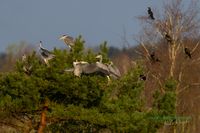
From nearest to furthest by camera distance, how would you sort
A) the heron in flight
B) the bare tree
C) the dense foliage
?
the heron in flight → the dense foliage → the bare tree

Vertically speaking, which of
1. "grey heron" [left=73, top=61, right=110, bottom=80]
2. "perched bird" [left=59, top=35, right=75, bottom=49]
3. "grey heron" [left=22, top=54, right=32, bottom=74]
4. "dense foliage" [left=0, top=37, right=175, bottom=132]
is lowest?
"dense foliage" [left=0, top=37, right=175, bottom=132]

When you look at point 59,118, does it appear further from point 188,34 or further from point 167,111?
point 188,34

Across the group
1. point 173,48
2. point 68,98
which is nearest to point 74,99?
point 68,98

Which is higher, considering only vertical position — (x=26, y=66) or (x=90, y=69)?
(x=26, y=66)

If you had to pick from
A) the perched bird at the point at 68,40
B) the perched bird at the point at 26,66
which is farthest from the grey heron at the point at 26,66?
the perched bird at the point at 68,40

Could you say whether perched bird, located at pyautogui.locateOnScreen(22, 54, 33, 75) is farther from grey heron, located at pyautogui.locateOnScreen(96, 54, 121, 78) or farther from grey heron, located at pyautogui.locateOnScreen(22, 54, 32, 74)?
grey heron, located at pyautogui.locateOnScreen(96, 54, 121, 78)

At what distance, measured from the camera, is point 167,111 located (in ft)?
50.5

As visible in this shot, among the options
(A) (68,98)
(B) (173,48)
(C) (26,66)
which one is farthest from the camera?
(B) (173,48)

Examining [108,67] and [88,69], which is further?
[108,67]

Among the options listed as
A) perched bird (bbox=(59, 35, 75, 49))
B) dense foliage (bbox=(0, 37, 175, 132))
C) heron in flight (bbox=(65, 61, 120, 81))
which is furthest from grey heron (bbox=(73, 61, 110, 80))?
perched bird (bbox=(59, 35, 75, 49))

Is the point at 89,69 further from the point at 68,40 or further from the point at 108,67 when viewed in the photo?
the point at 68,40

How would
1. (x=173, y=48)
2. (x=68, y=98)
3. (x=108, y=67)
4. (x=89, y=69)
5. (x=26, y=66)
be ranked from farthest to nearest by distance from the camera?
(x=173, y=48) < (x=26, y=66) < (x=68, y=98) < (x=108, y=67) < (x=89, y=69)

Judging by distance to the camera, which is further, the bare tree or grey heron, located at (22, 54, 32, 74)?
the bare tree

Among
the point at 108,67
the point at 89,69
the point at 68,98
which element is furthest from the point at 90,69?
the point at 68,98
